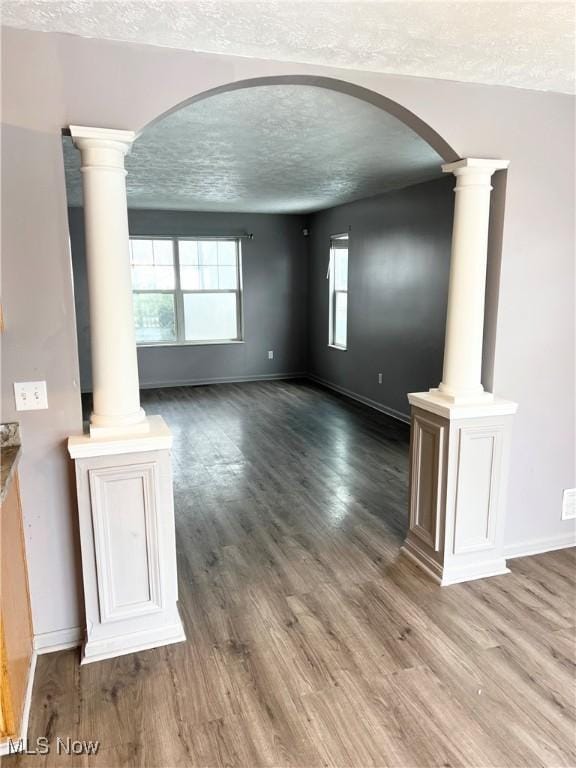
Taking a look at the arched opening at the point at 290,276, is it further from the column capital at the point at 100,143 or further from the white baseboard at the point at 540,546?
the white baseboard at the point at 540,546

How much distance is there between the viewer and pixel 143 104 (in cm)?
201

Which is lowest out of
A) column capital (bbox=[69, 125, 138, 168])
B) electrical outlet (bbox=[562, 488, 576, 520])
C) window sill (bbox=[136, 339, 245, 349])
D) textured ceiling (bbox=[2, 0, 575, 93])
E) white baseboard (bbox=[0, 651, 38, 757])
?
white baseboard (bbox=[0, 651, 38, 757])

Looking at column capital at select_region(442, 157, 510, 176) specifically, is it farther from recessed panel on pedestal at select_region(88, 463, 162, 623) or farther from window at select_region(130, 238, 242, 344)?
window at select_region(130, 238, 242, 344)

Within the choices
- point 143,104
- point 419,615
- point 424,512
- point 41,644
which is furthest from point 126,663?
point 143,104

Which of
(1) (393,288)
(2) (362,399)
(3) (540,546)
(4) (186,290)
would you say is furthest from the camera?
(4) (186,290)

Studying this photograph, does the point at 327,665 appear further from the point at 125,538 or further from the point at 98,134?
the point at 98,134

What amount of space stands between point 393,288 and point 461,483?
3576mm

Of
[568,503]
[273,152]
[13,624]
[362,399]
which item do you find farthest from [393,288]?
[13,624]

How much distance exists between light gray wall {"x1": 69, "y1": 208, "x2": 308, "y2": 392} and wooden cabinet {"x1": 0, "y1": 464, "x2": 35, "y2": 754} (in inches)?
216

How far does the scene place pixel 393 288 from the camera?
19.1ft

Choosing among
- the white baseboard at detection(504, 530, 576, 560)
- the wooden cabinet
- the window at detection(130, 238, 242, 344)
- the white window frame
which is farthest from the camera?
the window at detection(130, 238, 242, 344)

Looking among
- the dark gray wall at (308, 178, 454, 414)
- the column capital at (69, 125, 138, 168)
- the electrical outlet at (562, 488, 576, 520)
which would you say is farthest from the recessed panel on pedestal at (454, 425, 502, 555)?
the dark gray wall at (308, 178, 454, 414)

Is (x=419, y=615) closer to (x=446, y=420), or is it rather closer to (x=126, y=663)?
(x=446, y=420)

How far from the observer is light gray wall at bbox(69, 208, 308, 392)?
7.52 m
